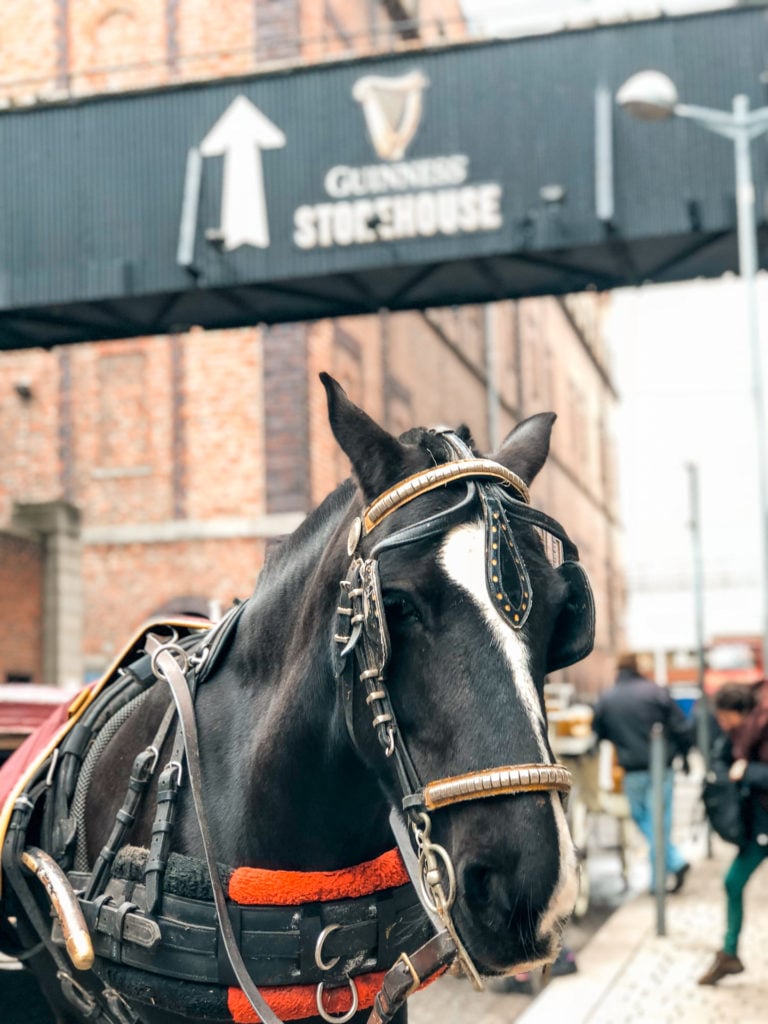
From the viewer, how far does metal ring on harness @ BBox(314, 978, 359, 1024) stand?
2619 millimetres

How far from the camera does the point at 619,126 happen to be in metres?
11.2

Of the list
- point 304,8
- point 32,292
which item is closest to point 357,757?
point 32,292

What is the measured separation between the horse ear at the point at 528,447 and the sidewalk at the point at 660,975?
15.3 feet

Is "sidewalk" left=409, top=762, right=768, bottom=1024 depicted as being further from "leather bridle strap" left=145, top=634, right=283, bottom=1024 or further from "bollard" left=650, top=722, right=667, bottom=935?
"leather bridle strap" left=145, top=634, right=283, bottom=1024

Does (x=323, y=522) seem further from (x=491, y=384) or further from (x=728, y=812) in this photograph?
(x=491, y=384)

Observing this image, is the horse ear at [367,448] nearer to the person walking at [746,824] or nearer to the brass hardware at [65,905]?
the brass hardware at [65,905]

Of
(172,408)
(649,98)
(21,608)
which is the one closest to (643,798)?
(649,98)

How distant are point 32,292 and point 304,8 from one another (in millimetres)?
12393

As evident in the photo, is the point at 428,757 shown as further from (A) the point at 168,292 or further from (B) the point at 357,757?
(A) the point at 168,292

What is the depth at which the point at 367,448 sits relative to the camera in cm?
253

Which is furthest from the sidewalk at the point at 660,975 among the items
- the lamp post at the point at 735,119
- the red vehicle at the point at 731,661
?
the red vehicle at the point at 731,661

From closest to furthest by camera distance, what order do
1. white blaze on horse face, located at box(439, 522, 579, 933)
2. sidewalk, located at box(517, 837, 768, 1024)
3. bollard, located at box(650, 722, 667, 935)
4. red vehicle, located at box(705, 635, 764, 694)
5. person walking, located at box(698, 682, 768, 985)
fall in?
white blaze on horse face, located at box(439, 522, 579, 933) < sidewalk, located at box(517, 837, 768, 1024) < person walking, located at box(698, 682, 768, 985) < bollard, located at box(650, 722, 667, 935) < red vehicle, located at box(705, 635, 764, 694)

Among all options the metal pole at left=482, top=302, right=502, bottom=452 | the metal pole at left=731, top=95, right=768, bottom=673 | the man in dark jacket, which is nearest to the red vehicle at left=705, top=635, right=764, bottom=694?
the metal pole at left=482, top=302, right=502, bottom=452

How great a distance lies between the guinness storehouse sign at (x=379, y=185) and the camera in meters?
11.1
